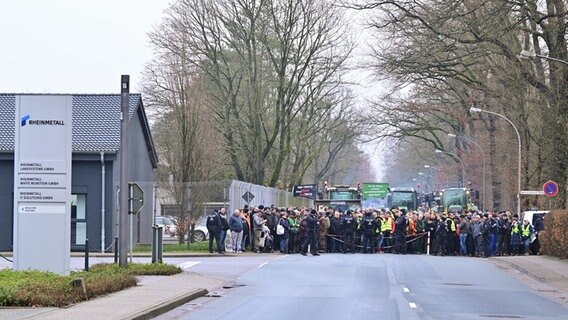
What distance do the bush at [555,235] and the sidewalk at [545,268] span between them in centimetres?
37

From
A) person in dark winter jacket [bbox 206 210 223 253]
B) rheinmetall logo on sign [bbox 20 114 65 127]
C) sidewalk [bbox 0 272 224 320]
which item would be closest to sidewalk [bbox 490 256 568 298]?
sidewalk [bbox 0 272 224 320]

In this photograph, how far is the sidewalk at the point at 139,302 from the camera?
1620 centimetres

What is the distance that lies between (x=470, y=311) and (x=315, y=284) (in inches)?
258

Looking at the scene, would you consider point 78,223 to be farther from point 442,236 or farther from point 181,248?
point 442,236

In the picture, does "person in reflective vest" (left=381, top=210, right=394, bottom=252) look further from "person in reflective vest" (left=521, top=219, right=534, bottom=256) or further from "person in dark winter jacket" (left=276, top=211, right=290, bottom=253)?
"person in reflective vest" (left=521, top=219, right=534, bottom=256)

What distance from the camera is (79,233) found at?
42.5 m

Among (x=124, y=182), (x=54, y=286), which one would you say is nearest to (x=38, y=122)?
(x=124, y=182)

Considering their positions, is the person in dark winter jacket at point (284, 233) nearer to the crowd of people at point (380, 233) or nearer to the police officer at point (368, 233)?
the crowd of people at point (380, 233)

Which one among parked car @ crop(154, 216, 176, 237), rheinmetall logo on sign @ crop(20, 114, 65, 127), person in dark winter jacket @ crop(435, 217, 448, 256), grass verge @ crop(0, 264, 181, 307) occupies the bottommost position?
grass verge @ crop(0, 264, 181, 307)

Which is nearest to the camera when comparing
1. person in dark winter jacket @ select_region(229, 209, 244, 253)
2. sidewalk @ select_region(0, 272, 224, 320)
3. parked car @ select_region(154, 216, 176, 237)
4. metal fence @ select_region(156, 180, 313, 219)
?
sidewalk @ select_region(0, 272, 224, 320)

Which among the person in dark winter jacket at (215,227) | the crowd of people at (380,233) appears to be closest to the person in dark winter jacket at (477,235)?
the crowd of people at (380,233)

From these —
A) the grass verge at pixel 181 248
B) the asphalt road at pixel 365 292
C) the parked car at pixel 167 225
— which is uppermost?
the parked car at pixel 167 225

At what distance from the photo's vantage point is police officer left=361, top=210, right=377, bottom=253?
41.8m

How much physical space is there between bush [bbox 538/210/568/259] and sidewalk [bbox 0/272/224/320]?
14299mm
